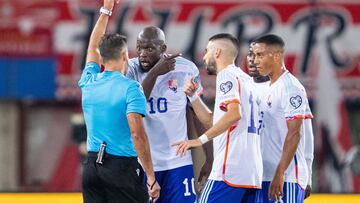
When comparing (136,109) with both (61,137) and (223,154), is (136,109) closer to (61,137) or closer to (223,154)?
(223,154)

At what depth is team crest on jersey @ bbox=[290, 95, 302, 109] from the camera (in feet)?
33.8

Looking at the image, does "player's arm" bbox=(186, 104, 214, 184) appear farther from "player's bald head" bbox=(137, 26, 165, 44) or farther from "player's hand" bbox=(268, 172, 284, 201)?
"player's hand" bbox=(268, 172, 284, 201)

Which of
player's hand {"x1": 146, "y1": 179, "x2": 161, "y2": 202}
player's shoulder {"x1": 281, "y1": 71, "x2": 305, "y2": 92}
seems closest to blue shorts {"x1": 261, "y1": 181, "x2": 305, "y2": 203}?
player's shoulder {"x1": 281, "y1": 71, "x2": 305, "y2": 92}

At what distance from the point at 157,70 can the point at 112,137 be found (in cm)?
98

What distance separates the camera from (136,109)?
9.66m

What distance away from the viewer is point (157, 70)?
10.6m

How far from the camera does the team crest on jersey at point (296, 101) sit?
10289 mm

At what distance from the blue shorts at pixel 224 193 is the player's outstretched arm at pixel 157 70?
100cm

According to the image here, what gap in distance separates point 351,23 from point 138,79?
11930mm

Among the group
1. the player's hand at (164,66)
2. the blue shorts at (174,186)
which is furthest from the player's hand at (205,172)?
the player's hand at (164,66)

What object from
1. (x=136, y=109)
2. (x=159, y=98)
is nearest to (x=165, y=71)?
(x=159, y=98)

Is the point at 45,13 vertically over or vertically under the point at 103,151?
over

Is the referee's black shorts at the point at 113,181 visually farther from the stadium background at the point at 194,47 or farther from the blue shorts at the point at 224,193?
the stadium background at the point at 194,47

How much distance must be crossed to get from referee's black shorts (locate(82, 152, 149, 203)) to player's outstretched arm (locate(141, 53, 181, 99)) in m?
0.91
